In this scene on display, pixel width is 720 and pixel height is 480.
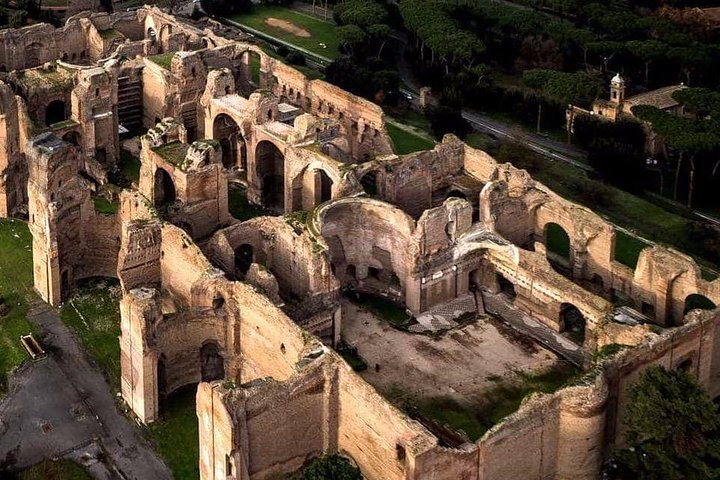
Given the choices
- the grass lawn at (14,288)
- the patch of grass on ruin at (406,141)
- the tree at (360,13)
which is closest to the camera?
the grass lawn at (14,288)

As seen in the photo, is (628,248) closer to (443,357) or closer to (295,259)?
(443,357)

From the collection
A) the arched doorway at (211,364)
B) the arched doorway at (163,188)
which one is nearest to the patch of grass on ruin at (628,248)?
the arched doorway at (211,364)

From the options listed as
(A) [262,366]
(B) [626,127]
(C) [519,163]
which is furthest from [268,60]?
(A) [262,366]

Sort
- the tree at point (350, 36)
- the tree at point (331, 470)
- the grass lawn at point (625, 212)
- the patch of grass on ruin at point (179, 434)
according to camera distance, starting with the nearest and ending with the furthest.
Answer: the tree at point (331, 470) → the patch of grass on ruin at point (179, 434) → the grass lawn at point (625, 212) → the tree at point (350, 36)

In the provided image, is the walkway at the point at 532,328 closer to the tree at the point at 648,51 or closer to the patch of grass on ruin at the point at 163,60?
the patch of grass on ruin at the point at 163,60

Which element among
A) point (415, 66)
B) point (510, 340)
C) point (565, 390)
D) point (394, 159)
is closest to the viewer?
point (565, 390)

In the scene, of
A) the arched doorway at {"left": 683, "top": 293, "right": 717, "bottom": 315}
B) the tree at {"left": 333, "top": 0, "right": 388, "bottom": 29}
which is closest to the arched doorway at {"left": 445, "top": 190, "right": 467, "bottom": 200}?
the arched doorway at {"left": 683, "top": 293, "right": 717, "bottom": 315}

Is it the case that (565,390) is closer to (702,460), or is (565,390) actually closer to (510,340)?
(702,460)
